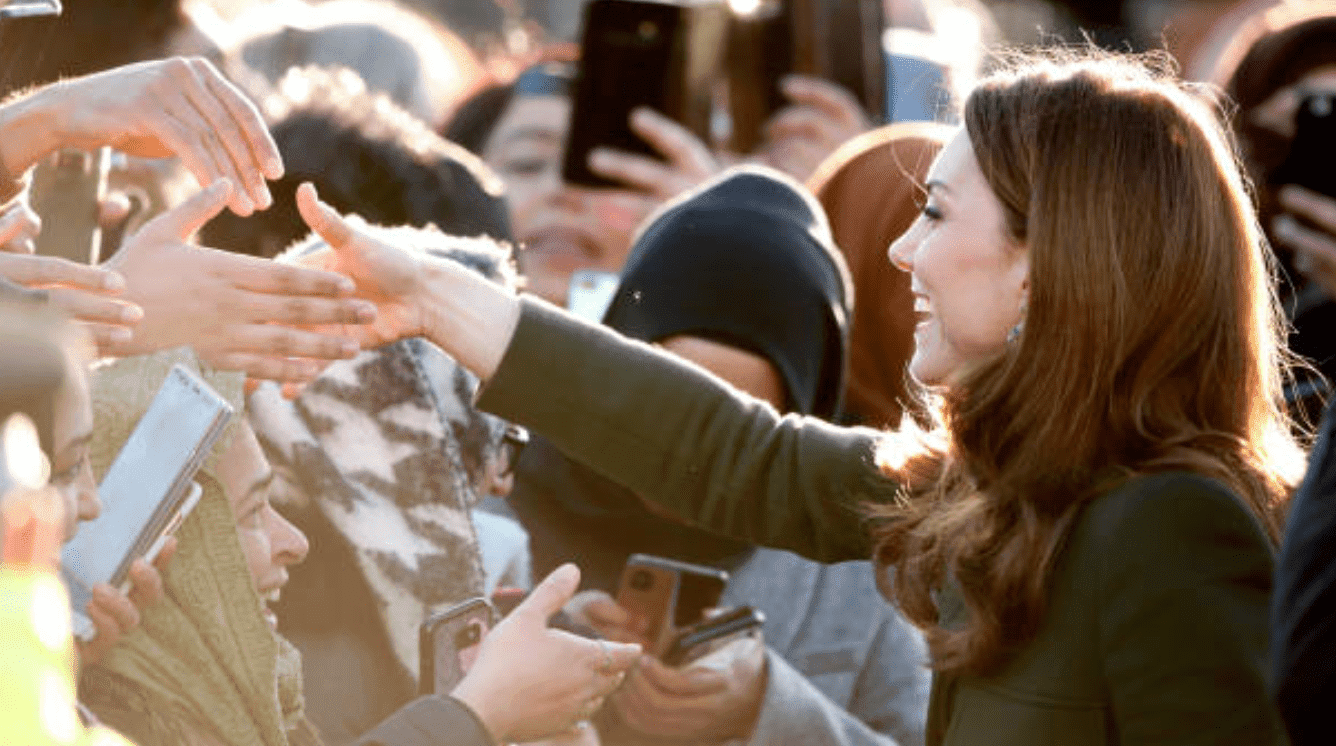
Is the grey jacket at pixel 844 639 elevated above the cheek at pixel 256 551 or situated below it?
below

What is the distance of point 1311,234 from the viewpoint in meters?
4.31

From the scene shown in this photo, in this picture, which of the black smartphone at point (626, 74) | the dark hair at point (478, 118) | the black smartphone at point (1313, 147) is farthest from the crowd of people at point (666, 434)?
the dark hair at point (478, 118)

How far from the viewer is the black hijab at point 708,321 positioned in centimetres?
351

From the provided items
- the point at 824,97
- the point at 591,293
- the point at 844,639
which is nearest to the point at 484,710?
the point at 844,639

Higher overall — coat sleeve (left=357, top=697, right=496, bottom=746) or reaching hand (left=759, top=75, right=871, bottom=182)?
coat sleeve (left=357, top=697, right=496, bottom=746)

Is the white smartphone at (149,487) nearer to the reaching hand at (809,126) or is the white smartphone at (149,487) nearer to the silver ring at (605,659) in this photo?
the silver ring at (605,659)

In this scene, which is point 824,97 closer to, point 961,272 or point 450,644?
point 450,644

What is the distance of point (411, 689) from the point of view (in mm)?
2936

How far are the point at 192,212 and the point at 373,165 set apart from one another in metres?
1.04

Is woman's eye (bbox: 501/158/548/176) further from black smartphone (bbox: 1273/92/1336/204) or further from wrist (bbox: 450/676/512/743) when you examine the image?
wrist (bbox: 450/676/512/743)

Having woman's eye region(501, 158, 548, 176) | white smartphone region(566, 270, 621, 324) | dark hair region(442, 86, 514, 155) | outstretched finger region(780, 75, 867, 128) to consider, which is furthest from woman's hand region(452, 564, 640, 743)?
dark hair region(442, 86, 514, 155)

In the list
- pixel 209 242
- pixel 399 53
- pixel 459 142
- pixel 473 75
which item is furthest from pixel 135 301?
pixel 473 75

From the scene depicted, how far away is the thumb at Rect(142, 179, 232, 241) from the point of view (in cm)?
250

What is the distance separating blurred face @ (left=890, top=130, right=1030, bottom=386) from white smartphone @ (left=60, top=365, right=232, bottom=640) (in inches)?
27.6
